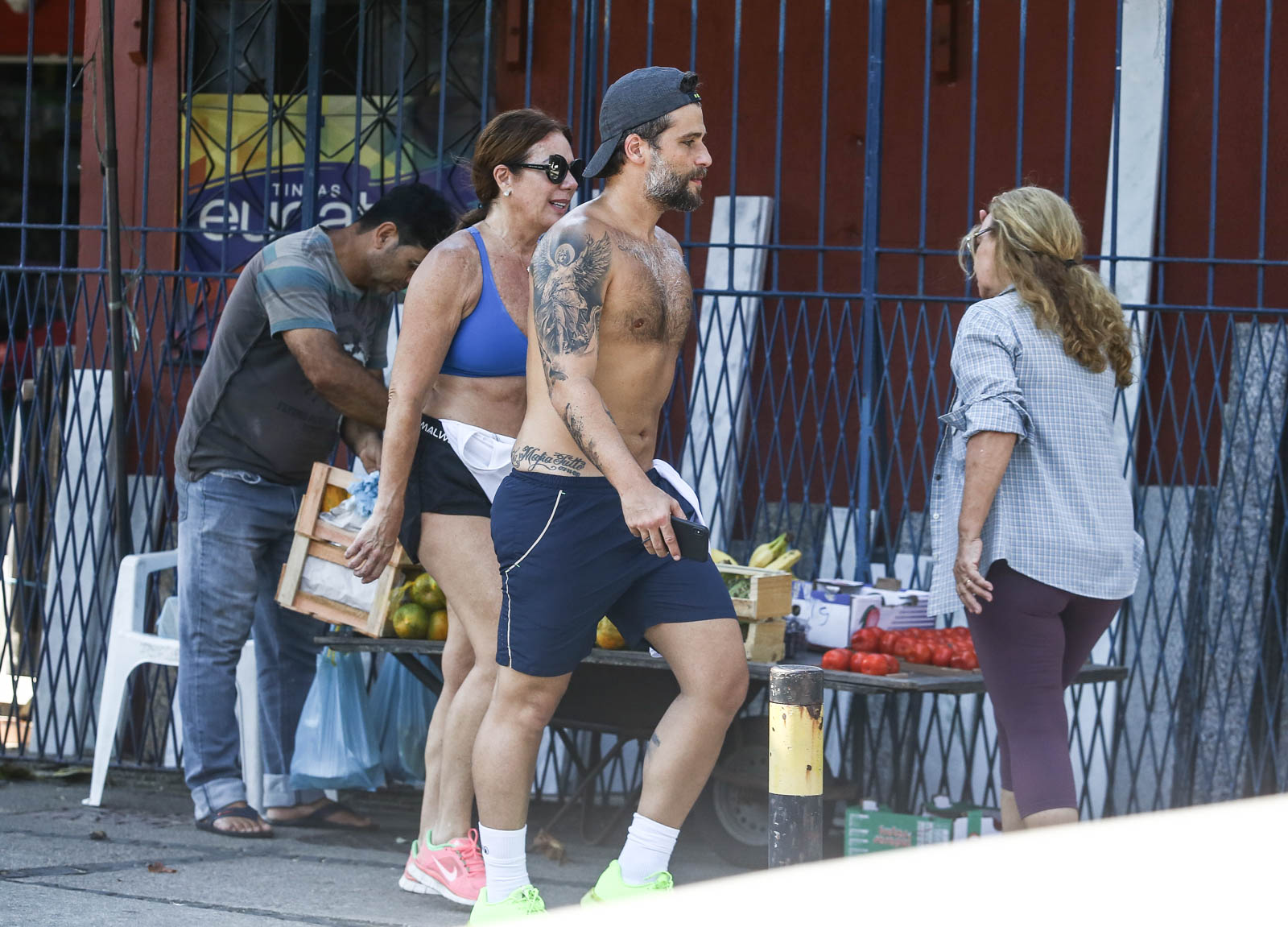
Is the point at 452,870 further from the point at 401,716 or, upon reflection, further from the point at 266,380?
the point at 266,380

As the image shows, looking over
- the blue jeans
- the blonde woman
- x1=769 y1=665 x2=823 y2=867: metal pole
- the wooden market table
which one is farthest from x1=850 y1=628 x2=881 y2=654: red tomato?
the blue jeans

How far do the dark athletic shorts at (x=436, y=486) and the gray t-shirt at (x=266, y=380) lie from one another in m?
0.95

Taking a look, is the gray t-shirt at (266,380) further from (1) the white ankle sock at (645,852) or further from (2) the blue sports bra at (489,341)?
(1) the white ankle sock at (645,852)

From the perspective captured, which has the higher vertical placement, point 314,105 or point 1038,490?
point 314,105

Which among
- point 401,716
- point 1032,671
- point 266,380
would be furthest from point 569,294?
point 401,716

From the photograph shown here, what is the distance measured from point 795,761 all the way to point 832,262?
401 centimetres

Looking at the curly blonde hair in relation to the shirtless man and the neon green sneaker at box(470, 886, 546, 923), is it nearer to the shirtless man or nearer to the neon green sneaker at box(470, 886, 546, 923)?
the shirtless man

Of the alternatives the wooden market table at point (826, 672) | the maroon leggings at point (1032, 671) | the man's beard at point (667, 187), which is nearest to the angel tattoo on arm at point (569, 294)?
the man's beard at point (667, 187)

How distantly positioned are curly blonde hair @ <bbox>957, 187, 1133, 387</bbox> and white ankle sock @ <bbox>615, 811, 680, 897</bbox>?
1.56 meters

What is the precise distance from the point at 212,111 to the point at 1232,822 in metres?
6.12

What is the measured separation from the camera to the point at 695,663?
3.55 metres

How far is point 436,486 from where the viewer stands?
4168mm

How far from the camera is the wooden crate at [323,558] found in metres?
4.89

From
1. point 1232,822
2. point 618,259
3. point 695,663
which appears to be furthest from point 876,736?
point 1232,822
